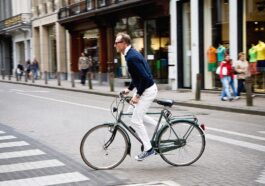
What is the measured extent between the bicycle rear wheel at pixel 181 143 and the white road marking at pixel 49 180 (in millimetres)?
1313

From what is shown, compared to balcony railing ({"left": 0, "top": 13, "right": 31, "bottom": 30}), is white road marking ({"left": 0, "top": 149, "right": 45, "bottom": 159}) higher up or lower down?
lower down

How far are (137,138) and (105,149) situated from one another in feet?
1.58

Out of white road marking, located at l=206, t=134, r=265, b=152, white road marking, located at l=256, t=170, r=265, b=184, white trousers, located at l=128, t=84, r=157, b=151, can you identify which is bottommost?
white road marking, located at l=256, t=170, r=265, b=184

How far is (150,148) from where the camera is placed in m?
7.14

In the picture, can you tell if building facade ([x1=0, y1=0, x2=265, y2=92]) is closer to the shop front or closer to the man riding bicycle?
the shop front

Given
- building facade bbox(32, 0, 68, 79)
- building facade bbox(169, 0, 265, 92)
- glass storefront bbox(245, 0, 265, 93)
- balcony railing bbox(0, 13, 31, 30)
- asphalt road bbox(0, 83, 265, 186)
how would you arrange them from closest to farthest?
asphalt road bbox(0, 83, 265, 186) < glass storefront bbox(245, 0, 265, 93) < building facade bbox(169, 0, 265, 92) < building facade bbox(32, 0, 68, 79) < balcony railing bbox(0, 13, 31, 30)

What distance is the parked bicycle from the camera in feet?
23.1

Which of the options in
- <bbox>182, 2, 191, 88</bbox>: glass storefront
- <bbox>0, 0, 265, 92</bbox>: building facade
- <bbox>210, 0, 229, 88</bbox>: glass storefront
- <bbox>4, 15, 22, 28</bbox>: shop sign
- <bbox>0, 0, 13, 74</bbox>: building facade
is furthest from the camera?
<bbox>0, 0, 13, 74</bbox>: building facade

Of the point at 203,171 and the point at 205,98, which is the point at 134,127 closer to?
the point at 203,171

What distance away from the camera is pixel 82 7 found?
33.1 metres

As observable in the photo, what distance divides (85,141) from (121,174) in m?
0.71

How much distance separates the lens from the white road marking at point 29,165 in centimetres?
717

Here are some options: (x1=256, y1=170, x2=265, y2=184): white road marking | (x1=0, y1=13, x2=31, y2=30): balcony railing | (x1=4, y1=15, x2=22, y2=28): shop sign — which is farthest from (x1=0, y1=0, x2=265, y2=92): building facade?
(x1=256, y1=170, x2=265, y2=184): white road marking

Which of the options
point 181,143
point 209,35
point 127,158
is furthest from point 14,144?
point 209,35
